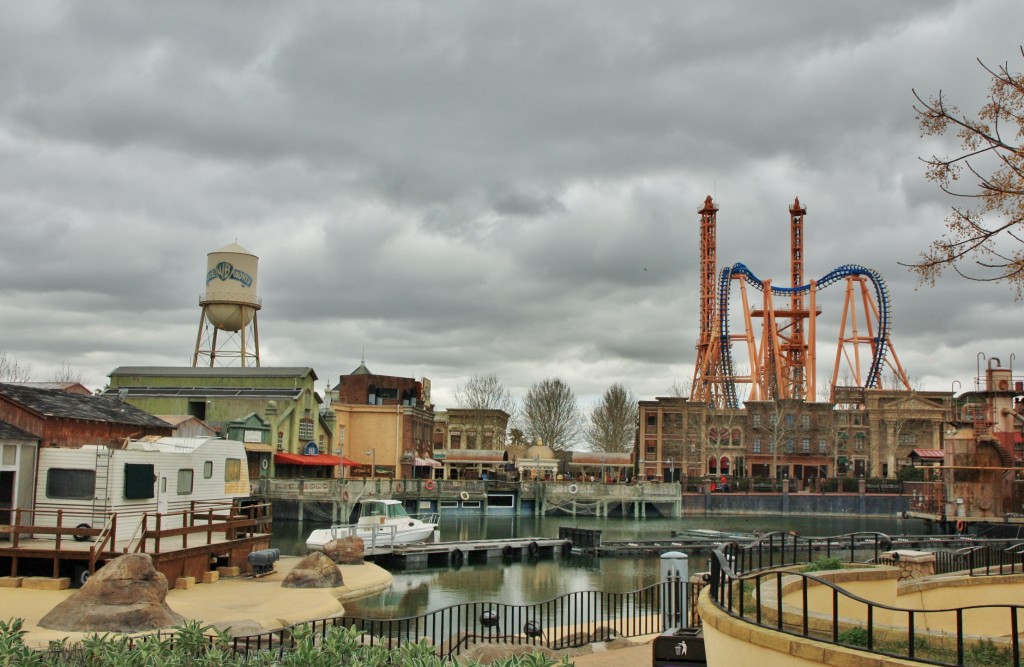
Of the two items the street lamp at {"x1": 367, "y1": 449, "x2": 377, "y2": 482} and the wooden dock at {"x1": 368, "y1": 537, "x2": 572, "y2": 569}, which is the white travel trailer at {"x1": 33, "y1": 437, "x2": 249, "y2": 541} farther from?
the street lamp at {"x1": 367, "y1": 449, "x2": 377, "y2": 482}

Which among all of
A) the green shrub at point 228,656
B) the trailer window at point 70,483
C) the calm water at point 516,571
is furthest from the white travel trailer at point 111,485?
the green shrub at point 228,656

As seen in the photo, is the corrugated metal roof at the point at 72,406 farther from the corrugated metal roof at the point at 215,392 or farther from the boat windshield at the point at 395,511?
the corrugated metal roof at the point at 215,392

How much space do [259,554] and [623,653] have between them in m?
14.5

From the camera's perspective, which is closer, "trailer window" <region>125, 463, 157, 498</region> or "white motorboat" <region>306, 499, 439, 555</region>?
"trailer window" <region>125, 463, 157, 498</region>

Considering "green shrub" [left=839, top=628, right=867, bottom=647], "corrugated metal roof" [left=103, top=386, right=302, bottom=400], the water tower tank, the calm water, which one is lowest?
the calm water

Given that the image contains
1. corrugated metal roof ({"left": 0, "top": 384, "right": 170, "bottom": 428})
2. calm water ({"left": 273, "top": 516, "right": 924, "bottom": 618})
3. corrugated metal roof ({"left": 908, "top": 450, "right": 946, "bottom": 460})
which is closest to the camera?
corrugated metal roof ({"left": 0, "top": 384, "right": 170, "bottom": 428})

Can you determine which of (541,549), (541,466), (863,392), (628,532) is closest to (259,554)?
(541,549)

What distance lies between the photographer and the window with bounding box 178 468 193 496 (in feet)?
99.7

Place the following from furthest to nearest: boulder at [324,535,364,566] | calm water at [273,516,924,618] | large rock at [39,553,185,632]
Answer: boulder at [324,535,364,566], calm water at [273,516,924,618], large rock at [39,553,185,632]

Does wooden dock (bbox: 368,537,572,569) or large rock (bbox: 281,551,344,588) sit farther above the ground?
large rock (bbox: 281,551,344,588)

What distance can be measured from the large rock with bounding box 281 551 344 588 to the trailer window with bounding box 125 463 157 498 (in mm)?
4965

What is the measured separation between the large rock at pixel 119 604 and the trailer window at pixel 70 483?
24.9 ft

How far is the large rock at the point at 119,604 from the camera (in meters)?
19.4

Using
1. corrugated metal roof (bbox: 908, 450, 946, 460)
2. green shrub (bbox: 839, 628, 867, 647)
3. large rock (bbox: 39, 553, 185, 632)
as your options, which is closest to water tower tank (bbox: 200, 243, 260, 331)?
large rock (bbox: 39, 553, 185, 632)
